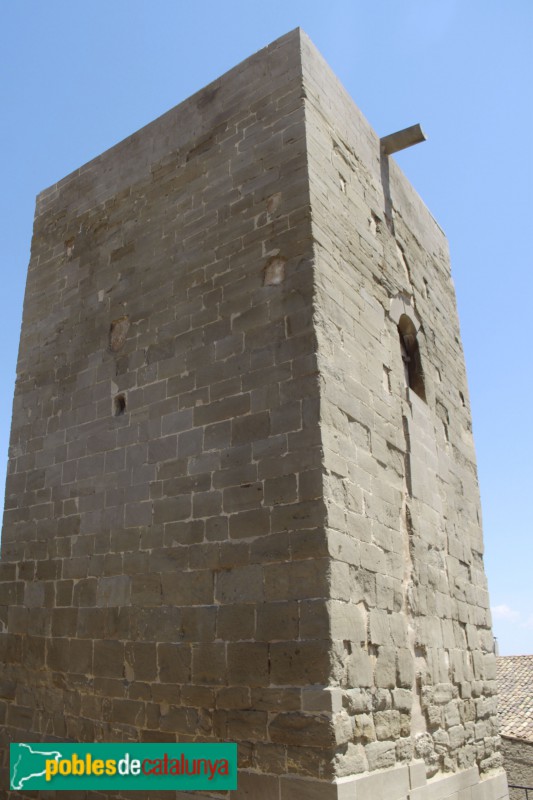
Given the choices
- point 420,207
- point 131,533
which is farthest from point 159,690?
point 420,207

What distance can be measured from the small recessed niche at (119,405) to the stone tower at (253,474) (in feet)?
0.06

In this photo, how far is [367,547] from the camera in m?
4.50

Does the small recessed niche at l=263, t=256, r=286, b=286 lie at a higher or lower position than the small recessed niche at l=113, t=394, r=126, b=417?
higher

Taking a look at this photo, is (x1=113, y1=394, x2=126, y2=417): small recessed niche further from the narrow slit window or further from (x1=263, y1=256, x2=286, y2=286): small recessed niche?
the narrow slit window

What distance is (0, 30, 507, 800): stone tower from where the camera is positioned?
162 inches

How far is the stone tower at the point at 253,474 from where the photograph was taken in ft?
13.5

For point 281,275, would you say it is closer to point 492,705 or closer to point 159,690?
point 159,690

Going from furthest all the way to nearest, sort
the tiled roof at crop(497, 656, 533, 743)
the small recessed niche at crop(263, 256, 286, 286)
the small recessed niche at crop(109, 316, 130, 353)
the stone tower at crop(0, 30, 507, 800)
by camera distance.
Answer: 1. the tiled roof at crop(497, 656, 533, 743)
2. the small recessed niche at crop(109, 316, 130, 353)
3. the small recessed niche at crop(263, 256, 286, 286)
4. the stone tower at crop(0, 30, 507, 800)

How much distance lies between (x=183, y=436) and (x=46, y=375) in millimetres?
2066

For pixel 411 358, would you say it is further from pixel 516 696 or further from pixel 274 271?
pixel 516 696

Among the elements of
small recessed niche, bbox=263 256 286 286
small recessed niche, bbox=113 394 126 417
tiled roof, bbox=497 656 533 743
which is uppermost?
small recessed niche, bbox=263 256 286 286

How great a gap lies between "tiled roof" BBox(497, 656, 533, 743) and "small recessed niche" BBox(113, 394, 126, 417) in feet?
35.1

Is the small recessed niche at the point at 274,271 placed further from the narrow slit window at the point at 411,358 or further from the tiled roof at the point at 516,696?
the tiled roof at the point at 516,696

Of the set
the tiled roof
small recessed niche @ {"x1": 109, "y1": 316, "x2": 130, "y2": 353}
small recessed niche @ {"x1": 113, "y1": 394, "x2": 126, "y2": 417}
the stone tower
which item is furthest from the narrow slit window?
the tiled roof
